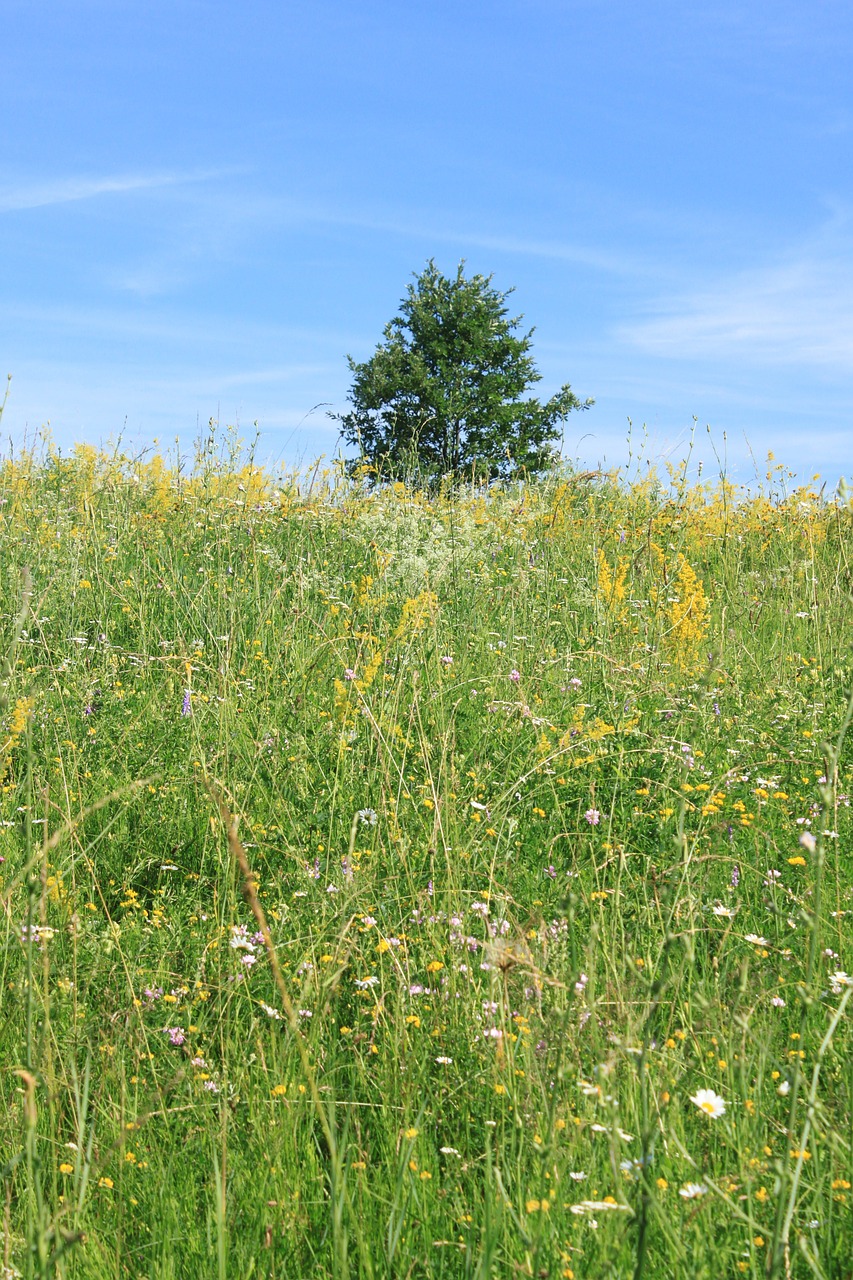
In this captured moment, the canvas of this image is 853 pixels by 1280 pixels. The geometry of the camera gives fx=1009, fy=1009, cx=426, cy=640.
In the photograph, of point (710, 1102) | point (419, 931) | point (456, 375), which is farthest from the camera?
point (456, 375)

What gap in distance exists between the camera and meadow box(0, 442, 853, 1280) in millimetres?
1573

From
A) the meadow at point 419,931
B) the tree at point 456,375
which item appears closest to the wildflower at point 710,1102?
the meadow at point 419,931

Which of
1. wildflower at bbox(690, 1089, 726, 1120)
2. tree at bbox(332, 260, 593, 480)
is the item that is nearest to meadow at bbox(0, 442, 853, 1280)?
wildflower at bbox(690, 1089, 726, 1120)

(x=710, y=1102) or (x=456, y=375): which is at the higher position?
(x=456, y=375)

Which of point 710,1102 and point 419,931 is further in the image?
point 419,931

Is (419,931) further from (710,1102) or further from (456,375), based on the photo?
(456,375)

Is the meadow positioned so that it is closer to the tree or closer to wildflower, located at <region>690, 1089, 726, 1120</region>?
wildflower, located at <region>690, 1089, 726, 1120</region>

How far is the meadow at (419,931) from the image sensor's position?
1.57 meters

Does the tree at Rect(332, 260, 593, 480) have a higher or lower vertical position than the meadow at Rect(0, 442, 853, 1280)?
higher

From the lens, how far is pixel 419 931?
95.0 inches

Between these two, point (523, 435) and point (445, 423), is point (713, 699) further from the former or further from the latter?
point (523, 435)

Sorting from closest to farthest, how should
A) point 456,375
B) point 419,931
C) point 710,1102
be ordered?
point 710,1102, point 419,931, point 456,375

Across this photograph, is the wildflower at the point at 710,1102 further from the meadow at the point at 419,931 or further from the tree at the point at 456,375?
the tree at the point at 456,375

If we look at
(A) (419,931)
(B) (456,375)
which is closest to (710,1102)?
(A) (419,931)
